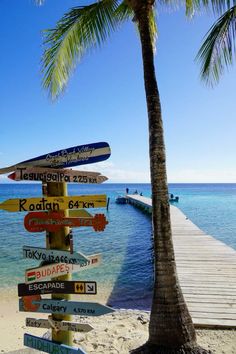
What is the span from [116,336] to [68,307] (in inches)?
113

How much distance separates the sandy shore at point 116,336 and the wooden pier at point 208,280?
516 millimetres

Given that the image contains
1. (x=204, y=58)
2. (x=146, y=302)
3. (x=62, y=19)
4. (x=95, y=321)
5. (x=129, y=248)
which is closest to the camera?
(x=62, y=19)

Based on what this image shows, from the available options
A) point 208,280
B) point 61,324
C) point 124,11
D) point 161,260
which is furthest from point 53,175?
point 208,280

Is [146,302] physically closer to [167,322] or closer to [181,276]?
[181,276]

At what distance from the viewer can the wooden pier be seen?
21.4 feet

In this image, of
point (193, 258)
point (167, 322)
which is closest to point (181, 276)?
point (193, 258)

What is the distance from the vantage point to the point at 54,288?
11.9ft

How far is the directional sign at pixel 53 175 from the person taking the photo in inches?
145

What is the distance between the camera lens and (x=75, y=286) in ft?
11.7

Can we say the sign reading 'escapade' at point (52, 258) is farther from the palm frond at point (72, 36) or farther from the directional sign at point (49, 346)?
the palm frond at point (72, 36)

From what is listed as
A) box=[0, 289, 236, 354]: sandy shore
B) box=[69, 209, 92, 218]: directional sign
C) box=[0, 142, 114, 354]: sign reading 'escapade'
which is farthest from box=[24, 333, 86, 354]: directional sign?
box=[0, 289, 236, 354]: sandy shore

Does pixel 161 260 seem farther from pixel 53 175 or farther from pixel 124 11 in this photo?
pixel 124 11

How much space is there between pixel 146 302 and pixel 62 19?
7.89 meters

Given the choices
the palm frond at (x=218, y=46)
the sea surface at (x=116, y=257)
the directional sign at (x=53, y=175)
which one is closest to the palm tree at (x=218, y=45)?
the palm frond at (x=218, y=46)
